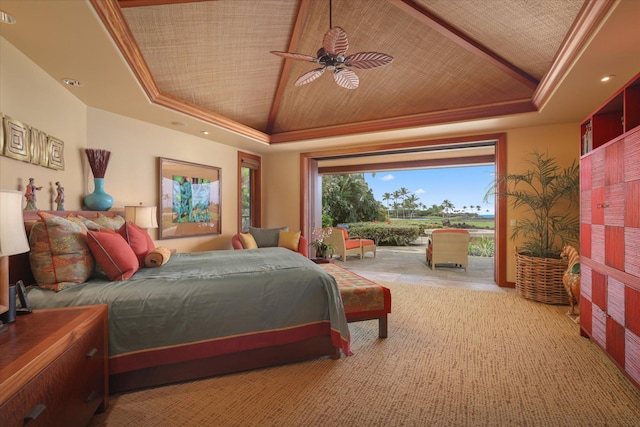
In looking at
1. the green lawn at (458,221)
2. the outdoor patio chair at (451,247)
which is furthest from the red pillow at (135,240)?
the green lawn at (458,221)

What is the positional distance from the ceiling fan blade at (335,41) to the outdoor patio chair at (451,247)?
13.9ft

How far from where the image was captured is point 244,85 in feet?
14.4

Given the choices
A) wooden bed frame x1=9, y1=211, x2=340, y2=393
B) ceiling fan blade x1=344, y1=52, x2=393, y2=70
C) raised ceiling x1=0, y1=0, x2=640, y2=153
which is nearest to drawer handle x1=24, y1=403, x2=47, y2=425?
wooden bed frame x1=9, y1=211, x2=340, y2=393

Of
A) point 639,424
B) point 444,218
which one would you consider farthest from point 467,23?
point 444,218

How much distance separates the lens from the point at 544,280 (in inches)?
150

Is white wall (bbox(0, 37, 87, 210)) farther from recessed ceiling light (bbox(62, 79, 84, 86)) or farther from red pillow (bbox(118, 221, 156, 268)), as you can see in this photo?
red pillow (bbox(118, 221, 156, 268))

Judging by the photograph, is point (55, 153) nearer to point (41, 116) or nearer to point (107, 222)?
point (41, 116)

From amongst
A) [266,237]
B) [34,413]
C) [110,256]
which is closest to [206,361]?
[110,256]

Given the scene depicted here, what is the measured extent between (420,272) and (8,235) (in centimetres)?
562

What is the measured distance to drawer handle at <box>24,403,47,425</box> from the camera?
1032 millimetres

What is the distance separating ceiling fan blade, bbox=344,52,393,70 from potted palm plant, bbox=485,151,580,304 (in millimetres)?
2686

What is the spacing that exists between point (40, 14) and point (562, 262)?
5373 millimetres

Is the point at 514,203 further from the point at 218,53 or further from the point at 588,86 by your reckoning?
the point at 218,53

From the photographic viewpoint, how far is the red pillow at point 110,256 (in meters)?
2.04
